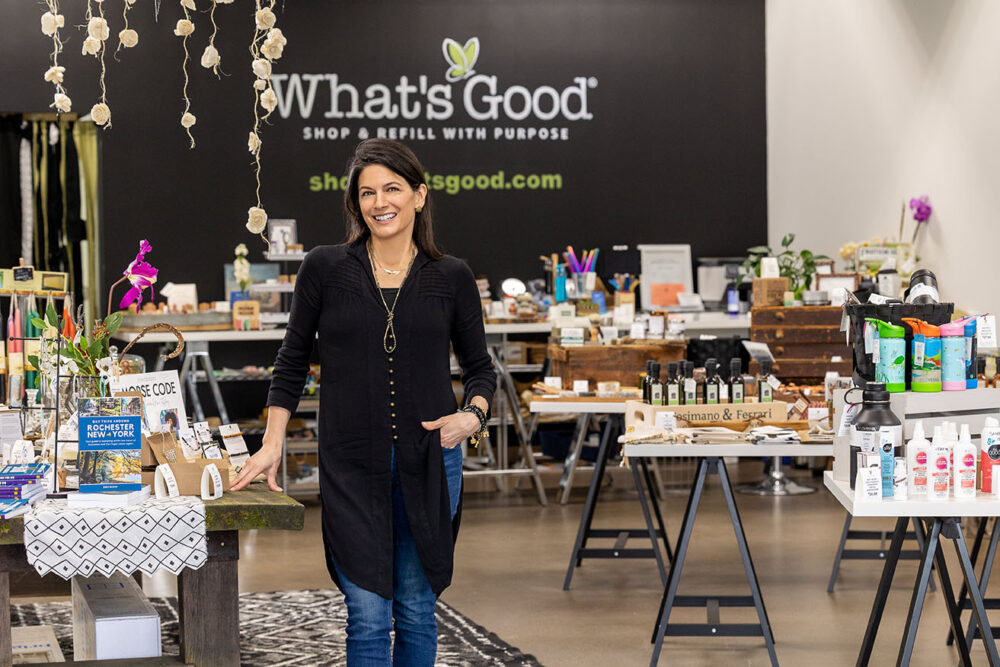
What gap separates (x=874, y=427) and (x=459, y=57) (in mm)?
7029

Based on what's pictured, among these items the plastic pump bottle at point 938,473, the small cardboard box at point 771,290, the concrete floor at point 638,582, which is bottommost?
the concrete floor at point 638,582

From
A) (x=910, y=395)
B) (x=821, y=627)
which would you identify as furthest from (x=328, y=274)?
(x=821, y=627)

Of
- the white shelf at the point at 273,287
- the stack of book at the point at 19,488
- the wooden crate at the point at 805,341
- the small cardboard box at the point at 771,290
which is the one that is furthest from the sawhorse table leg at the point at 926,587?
the white shelf at the point at 273,287

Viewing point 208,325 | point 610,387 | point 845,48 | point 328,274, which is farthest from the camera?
point 845,48

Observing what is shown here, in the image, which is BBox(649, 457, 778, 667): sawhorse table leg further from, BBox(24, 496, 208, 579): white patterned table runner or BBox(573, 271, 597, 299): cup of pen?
BBox(573, 271, 597, 299): cup of pen

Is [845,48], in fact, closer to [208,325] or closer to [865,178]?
[865,178]

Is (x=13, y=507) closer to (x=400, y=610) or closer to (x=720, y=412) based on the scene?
(x=400, y=610)

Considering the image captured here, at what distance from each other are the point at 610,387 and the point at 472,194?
4.13 meters

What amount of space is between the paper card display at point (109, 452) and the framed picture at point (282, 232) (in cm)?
589

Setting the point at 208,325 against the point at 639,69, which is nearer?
the point at 208,325

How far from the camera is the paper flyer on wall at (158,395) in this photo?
3293 mm

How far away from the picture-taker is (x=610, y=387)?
242 inches

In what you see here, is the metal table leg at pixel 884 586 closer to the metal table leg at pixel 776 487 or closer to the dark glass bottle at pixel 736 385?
the dark glass bottle at pixel 736 385

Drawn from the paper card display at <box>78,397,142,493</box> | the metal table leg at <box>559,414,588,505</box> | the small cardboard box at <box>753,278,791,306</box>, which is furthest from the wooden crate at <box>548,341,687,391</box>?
the paper card display at <box>78,397,142,493</box>
